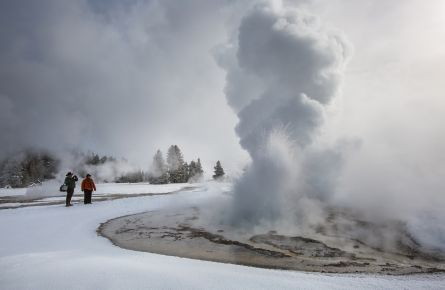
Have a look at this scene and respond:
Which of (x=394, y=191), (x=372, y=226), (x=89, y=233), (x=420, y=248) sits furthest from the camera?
(x=394, y=191)

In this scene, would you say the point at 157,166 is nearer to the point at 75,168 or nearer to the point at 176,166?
the point at 176,166

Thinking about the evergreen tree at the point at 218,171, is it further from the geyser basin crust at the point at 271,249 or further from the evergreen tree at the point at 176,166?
the geyser basin crust at the point at 271,249

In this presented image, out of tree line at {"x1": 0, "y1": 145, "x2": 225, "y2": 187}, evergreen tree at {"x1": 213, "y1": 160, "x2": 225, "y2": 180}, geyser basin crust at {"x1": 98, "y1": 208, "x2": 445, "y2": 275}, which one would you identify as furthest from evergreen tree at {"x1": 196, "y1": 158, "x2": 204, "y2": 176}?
geyser basin crust at {"x1": 98, "y1": 208, "x2": 445, "y2": 275}

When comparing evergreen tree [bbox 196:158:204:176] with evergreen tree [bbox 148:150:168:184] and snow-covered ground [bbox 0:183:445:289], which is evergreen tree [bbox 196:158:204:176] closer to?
evergreen tree [bbox 148:150:168:184]

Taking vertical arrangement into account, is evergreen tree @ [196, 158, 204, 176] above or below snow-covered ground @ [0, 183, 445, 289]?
above

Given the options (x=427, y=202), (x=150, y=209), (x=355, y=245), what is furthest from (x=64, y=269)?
(x=427, y=202)

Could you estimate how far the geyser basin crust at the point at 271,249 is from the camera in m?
6.70

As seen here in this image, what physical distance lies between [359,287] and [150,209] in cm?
1278

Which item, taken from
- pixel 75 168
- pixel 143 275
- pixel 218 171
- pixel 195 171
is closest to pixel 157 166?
pixel 195 171

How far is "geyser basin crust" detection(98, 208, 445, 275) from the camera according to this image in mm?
6703

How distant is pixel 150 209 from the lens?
16359mm

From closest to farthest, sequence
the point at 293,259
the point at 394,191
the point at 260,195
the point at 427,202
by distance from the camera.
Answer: the point at 293,259 < the point at 427,202 < the point at 260,195 < the point at 394,191

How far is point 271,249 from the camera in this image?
26.6 feet

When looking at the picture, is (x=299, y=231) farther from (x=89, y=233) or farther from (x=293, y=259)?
(x=89, y=233)
